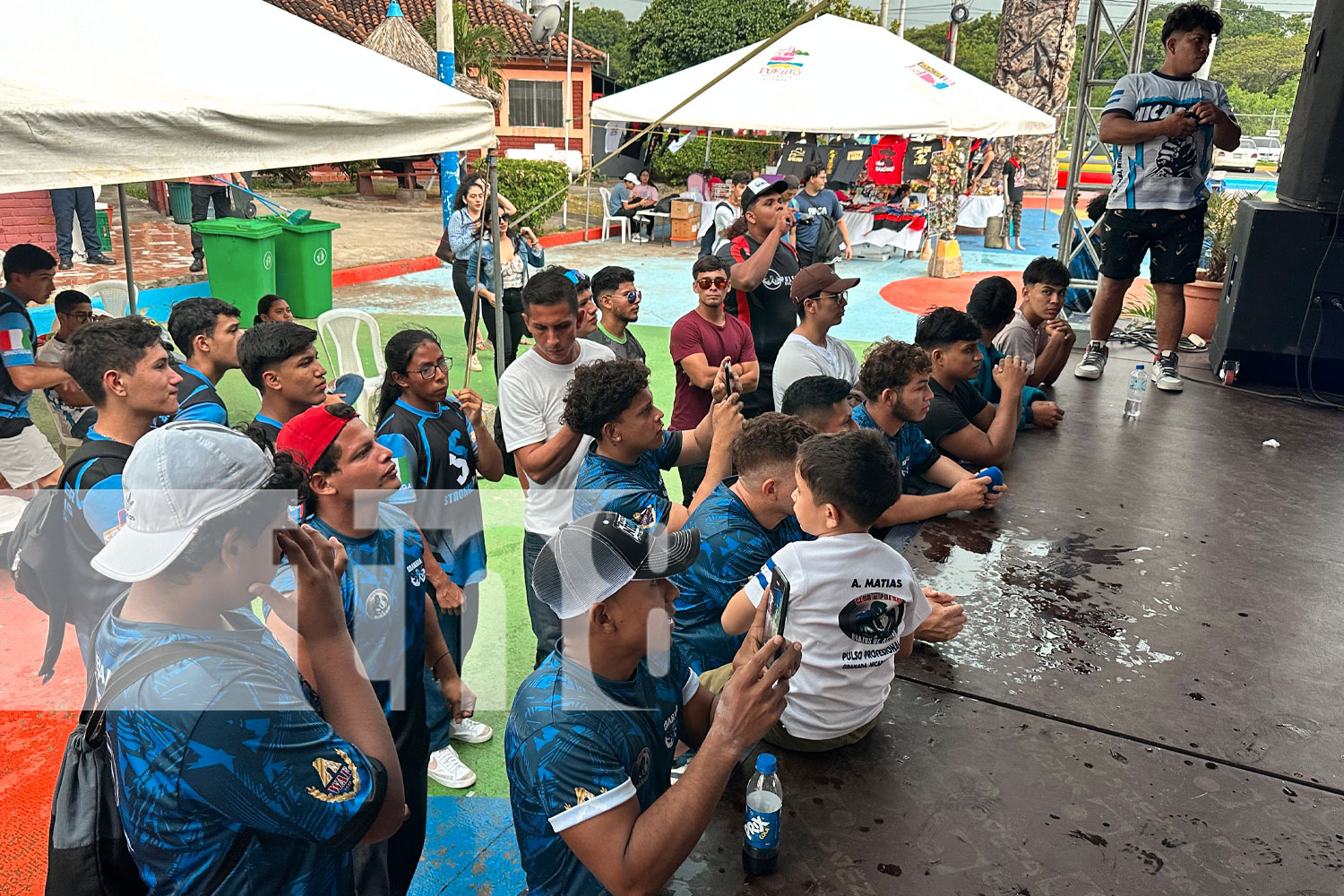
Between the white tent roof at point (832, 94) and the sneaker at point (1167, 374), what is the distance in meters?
3.37

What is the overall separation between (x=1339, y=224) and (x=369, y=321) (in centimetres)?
661

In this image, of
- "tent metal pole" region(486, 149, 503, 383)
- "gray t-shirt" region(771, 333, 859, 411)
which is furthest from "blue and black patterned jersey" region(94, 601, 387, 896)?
"tent metal pole" region(486, 149, 503, 383)

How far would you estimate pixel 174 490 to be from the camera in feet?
5.65

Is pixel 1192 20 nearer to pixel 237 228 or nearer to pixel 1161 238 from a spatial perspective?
pixel 1161 238

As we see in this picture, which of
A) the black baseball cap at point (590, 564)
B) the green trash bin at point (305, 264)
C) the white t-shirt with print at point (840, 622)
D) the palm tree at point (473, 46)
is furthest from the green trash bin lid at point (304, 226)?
the palm tree at point (473, 46)

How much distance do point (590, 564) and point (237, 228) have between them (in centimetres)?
1028

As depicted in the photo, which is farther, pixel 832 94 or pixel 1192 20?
pixel 832 94

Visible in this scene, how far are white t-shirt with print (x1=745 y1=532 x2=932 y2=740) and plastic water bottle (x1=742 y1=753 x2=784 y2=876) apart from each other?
34 centimetres

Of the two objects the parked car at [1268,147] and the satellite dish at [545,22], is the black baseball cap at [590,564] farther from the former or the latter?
the parked car at [1268,147]

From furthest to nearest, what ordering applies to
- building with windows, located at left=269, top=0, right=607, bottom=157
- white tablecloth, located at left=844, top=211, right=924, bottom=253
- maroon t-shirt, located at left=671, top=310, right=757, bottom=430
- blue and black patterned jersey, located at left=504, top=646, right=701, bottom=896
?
building with windows, located at left=269, top=0, right=607, bottom=157
white tablecloth, located at left=844, top=211, right=924, bottom=253
maroon t-shirt, located at left=671, top=310, right=757, bottom=430
blue and black patterned jersey, located at left=504, top=646, right=701, bottom=896

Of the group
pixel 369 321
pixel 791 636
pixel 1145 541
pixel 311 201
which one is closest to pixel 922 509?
pixel 1145 541

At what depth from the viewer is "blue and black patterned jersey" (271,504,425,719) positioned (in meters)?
2.68

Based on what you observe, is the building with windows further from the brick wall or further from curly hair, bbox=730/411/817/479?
curly hair, bbox=730/411/817/479

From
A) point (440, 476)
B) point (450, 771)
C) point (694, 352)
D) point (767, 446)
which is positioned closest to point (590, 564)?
point (767, 446)
